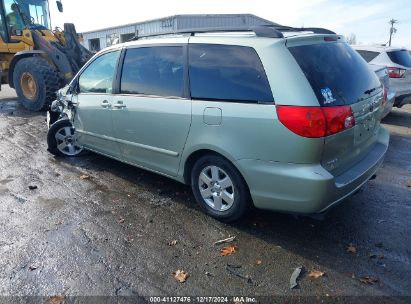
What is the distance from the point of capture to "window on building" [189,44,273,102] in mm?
3152

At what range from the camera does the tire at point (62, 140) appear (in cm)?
582

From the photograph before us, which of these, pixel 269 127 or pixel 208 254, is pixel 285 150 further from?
pixel 208 254

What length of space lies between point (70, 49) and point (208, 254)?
9353mm

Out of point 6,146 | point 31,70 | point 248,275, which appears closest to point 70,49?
point 31,70

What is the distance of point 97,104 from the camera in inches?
187

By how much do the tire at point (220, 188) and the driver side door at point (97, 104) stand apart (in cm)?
148

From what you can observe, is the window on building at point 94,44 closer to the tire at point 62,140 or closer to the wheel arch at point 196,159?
the tire at point 62,140

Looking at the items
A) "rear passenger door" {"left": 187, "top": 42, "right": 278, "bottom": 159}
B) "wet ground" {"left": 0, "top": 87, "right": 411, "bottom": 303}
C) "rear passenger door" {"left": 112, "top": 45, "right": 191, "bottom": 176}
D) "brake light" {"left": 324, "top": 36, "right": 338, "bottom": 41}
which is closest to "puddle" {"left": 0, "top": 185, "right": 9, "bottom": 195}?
"wet ground" {"left": 0, "top": 87, "right": 411, "bottom": 303}

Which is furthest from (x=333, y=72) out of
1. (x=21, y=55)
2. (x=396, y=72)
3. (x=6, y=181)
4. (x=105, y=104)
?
(x=21, y=55)

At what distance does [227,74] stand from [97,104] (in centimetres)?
217

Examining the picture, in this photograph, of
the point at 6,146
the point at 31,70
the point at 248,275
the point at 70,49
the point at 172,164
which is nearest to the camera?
the point at 248,275

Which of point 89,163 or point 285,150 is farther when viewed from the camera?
point 89,163

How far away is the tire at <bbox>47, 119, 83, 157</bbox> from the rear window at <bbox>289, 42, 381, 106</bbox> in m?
4.06

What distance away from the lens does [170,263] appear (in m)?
3.13
